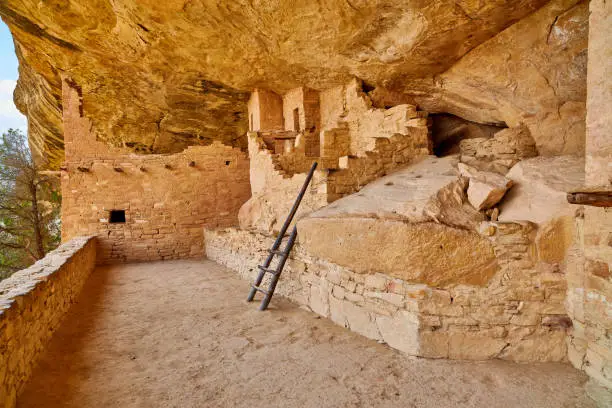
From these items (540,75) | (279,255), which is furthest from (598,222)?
(540,75)

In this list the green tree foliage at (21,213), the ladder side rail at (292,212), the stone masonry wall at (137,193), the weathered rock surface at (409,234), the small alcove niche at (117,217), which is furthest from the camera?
the green tree foliage at (21,213)

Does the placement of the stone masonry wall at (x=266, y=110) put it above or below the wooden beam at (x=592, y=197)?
above

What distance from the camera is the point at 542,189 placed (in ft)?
10.6

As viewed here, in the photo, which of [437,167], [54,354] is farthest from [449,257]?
[54,354]

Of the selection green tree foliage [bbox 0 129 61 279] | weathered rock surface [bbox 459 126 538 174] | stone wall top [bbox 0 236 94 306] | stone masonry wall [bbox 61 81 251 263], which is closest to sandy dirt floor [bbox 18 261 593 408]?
stone wall top [bbox 0 236 94 306]

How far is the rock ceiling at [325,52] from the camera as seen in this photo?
5.16 meters

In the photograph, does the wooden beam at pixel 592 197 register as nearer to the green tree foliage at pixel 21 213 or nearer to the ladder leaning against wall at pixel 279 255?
the ladder leaning against wall at pixel 279 255

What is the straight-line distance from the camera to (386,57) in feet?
22.0

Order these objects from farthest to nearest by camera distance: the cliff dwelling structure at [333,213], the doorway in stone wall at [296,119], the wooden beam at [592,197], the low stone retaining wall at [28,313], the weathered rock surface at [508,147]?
the doorway in stone wall at [296,119]
the weathered rock surface at [508,147]
the cliff dwelling structure at [333,213]
the low stone retaining wall at [28,313]
the wooden beam at [592,197]

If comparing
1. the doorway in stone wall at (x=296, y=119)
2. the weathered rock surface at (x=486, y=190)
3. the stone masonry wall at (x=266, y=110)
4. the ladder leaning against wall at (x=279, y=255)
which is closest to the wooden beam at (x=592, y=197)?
the weathered rock surface at (x=486, y=190)

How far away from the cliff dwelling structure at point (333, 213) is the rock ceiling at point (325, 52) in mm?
45

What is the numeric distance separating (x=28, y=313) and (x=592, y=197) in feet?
14.4

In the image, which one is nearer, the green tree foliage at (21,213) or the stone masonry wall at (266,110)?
the stone masonry wall at (266,110)

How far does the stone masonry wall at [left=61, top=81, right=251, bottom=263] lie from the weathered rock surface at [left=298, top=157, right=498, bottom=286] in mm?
5309
